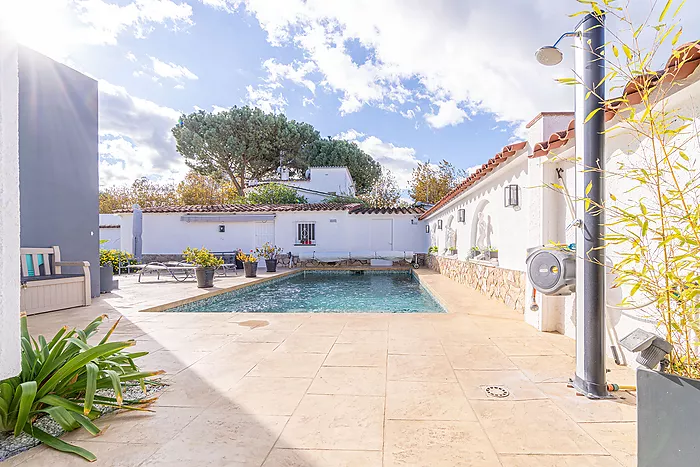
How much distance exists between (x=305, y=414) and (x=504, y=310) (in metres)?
4.85

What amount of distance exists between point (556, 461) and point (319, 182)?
26597mm

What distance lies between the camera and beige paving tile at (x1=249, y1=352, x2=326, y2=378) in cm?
344

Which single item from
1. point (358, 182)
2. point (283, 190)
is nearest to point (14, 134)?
point (283, 190)

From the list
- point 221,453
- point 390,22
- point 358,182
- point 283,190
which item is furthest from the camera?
point 358,182

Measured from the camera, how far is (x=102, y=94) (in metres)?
9.39

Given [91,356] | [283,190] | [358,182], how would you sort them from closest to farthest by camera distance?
[91,356]
[283,190]
[358,182]

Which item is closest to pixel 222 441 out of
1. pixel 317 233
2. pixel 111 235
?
pixel 317 233

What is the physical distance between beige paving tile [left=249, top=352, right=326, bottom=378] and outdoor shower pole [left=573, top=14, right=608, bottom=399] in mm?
2382

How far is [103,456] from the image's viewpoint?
2.12m

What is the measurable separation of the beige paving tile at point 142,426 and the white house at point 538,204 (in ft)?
9.85

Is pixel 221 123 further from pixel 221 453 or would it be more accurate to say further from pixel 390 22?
pixel 221 453

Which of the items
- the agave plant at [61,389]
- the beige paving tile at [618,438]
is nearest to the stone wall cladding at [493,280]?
the beige paving tile at [618,438]

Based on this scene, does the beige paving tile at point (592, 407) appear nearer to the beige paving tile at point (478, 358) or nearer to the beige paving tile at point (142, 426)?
the beige paving tile at point (478, 358)

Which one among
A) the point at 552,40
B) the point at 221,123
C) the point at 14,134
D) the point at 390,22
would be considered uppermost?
the point at 221,123
